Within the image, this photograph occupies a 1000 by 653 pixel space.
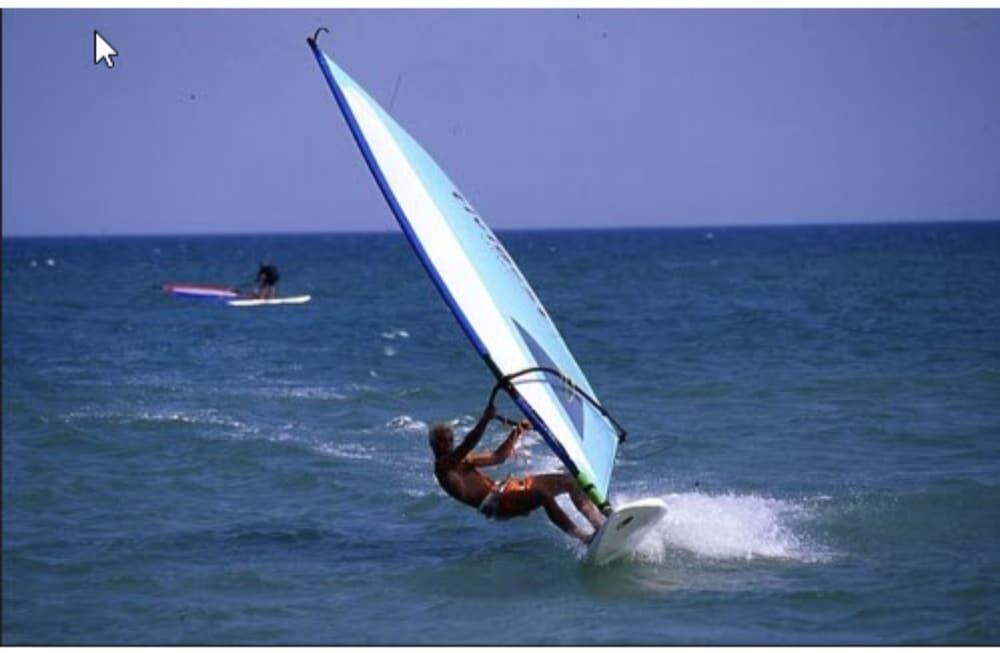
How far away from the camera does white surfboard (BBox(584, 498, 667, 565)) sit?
861cm

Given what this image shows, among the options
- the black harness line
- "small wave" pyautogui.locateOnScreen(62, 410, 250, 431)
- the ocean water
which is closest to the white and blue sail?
the black harness line

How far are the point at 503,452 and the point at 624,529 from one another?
2.99 feet

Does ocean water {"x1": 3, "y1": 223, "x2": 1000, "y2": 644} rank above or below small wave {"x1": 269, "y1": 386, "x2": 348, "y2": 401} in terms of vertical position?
Result: above

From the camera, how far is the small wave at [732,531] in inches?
358

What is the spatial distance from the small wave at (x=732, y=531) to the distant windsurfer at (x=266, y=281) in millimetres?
21926

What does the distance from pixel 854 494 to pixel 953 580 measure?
95.5 inches

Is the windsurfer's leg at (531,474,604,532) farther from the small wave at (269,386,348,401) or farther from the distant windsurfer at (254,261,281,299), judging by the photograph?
the distant windsurfer at (254,261,281,299)

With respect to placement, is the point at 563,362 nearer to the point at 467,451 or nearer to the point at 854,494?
the point at 467,451

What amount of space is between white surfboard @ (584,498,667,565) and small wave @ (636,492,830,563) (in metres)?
0.18

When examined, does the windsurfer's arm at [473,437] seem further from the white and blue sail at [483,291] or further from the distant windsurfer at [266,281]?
the distant windsurfer at [266,281]

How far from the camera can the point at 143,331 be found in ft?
92.1

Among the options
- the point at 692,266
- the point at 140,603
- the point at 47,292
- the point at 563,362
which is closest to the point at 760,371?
the point at 563,362

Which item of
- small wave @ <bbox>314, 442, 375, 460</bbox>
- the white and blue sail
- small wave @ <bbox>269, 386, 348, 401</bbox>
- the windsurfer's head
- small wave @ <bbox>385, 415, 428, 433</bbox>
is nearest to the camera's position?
the white and blue sail

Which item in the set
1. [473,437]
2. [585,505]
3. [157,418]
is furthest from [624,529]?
[157,418]
